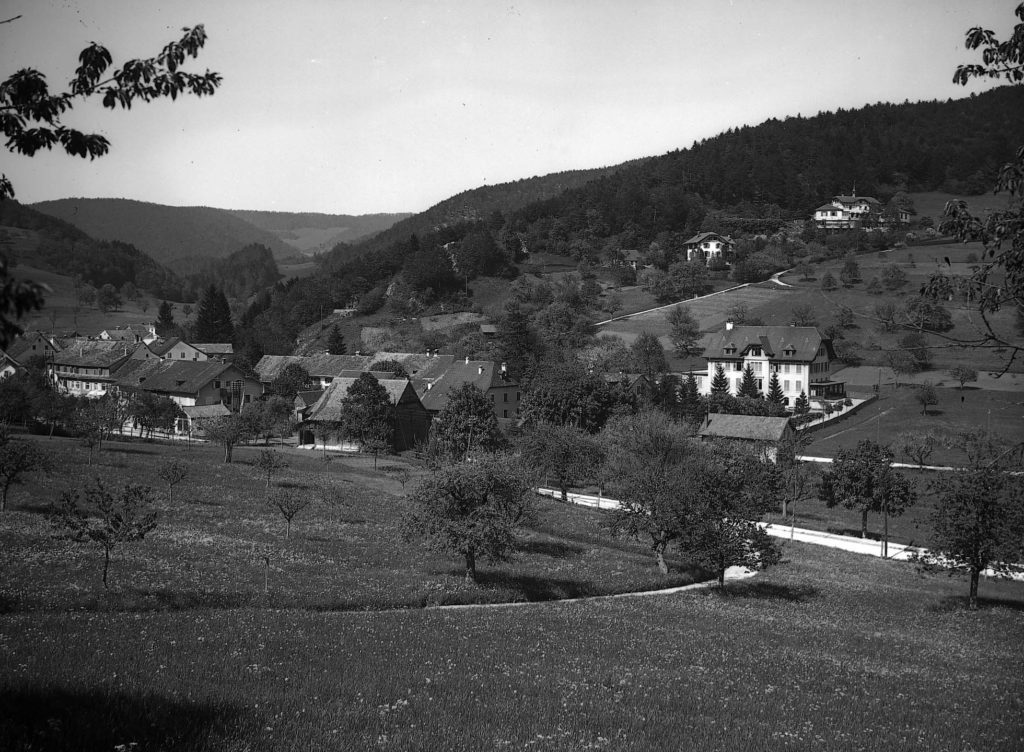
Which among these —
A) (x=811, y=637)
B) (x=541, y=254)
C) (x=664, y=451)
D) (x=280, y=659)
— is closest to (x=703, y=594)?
(x=811, y=637)

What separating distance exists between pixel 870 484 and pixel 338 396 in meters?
52.2

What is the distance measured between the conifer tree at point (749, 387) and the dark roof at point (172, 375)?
6296 centimetres

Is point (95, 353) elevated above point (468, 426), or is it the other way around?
point (95, 353)

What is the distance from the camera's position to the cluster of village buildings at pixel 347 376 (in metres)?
83.4

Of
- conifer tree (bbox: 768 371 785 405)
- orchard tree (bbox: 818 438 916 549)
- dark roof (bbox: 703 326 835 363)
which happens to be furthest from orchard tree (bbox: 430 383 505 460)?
dark roof (bbox: 703 326 835 363)

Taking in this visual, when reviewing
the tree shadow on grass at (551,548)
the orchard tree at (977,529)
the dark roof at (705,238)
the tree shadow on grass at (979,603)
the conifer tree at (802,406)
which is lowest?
the tree shadow on grass at (979,603)

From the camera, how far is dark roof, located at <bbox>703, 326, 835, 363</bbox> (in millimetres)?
103438

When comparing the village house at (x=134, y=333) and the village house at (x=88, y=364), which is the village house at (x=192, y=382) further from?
the village house at (x=134, y=333)

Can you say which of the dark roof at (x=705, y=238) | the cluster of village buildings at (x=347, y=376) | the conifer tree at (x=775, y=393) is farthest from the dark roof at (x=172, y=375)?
the dark roof at (x=705, y=238)

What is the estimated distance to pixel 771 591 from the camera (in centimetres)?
3192

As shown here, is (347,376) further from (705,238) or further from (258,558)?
(705,238)

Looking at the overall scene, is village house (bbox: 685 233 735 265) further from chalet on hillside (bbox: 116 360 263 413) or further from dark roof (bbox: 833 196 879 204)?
chalet on hillside (bbox: 116 360 263 413)

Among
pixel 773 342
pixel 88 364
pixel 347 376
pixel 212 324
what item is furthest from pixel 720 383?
pixel 212 324

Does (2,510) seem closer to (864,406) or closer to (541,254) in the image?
(864,406)
